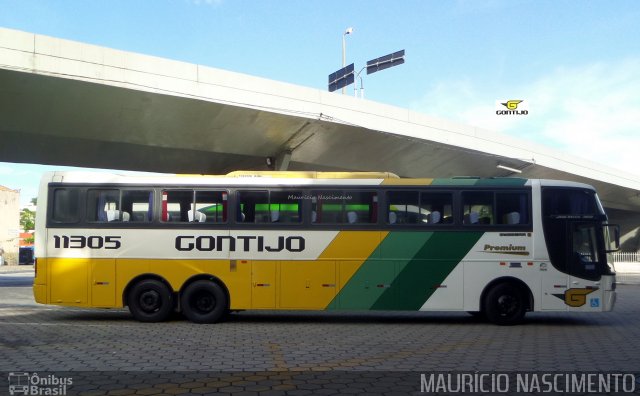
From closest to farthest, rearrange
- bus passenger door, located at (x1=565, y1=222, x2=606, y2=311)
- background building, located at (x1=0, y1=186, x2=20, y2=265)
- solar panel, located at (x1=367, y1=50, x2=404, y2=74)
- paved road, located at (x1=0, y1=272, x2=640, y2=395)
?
paved road, located at (x1=0, y1=272, x2=640, y2=395) → bus passenger door, located at (x1=565, y1=222, x2=606, y2=311) → solar panel, located at (x1=367, y1=50, x2=404, y2=74) → background building, located at (x1=0, y1=186, x2=20, y2=265)

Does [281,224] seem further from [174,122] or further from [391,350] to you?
[174,122]

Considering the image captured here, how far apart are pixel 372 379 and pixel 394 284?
564 cm

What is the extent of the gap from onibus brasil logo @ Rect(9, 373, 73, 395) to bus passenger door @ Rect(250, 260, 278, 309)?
581 centimetres

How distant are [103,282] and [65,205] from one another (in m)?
1.88

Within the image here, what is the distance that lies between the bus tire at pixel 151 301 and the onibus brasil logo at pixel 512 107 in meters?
31.6

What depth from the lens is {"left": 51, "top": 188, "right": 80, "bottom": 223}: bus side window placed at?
12.6m

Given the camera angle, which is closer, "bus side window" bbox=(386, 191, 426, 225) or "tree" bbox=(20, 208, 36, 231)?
"bus side window" bbox=(386, 191, 426, 225)

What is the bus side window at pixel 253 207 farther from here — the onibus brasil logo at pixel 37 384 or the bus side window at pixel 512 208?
the onibus brasil logo at pixel 37 384

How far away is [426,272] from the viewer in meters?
12.5

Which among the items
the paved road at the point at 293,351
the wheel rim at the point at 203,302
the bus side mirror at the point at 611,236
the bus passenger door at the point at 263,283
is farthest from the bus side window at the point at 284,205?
the bus side mirror at the point at 611,236

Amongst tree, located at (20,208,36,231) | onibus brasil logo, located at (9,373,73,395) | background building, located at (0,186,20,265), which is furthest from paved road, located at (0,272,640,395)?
tree, located at (20,208,36,231)

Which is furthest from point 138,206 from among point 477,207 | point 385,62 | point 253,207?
point 385,62

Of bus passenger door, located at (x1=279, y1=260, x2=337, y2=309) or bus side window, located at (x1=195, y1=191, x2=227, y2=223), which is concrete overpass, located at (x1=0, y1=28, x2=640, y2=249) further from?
bus passenger door, located at (x1=279, y1=260, x2=337, y2=309)

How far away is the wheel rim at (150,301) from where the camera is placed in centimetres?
1255
